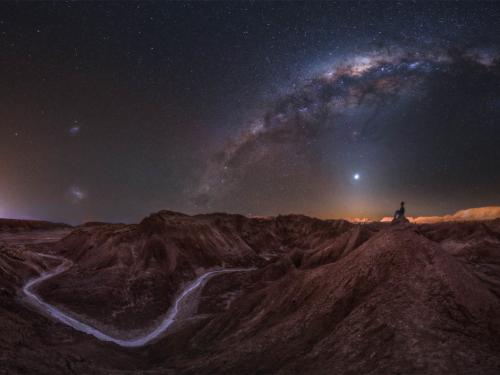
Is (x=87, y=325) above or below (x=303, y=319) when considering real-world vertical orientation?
below

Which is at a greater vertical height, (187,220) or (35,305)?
(187,220)

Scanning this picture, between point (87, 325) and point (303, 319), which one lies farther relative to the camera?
point (87, 325)

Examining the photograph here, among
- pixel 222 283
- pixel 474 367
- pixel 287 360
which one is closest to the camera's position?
pixel 474 367

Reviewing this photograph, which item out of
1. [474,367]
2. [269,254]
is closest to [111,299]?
[474,367]

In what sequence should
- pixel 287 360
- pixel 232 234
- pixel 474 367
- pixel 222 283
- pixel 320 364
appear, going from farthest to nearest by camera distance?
1. pixel 232 234
2. pixel 222 283
3. pixel 287 360
4. pixel 320 364
5. pixel 474 367

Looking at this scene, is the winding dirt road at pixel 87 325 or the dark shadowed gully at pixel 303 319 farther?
the winding dirt road at pixel 87 325

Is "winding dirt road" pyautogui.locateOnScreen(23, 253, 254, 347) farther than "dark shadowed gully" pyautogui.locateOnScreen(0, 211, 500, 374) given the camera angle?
Yes

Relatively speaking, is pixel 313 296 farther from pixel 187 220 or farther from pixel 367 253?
pixel 187 220

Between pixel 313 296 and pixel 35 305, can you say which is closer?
pixel 313 296

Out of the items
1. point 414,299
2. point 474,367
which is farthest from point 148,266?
point 474,367

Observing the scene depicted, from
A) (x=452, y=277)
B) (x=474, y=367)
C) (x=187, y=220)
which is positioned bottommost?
(x=474, y=367)
